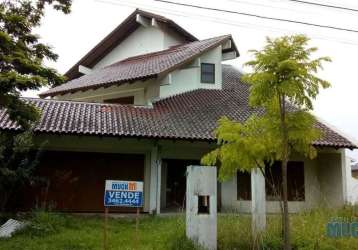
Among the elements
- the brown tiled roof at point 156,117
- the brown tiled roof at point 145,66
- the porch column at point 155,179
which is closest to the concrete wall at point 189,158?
the porch column at point 155,179

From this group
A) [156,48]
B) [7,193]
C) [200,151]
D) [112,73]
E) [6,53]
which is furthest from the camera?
[156,48]

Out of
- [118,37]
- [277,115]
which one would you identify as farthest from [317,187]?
[118,37]

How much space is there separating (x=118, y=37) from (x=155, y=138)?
10537 millimetres

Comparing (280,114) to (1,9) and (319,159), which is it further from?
(319,159)

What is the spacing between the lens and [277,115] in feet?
27.1

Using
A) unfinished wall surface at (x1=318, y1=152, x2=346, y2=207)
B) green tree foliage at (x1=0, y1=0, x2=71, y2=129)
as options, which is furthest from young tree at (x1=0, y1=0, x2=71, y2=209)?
unfinished wall surface at (x1=318, y1=152, x2=346, y2=207)

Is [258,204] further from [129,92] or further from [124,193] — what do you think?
[129,92]

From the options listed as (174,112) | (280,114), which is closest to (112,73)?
(174,112)

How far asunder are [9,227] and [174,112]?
807cm

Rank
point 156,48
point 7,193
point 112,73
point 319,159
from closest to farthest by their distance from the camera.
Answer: point 7,193
point 319,159
point 112,73
point 156,48

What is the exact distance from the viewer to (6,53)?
8.84 m

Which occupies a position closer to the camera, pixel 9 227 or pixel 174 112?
pixel 9 227

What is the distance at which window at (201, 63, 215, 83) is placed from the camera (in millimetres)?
20078

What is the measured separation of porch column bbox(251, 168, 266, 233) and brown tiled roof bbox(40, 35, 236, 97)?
→ 8.11 m
